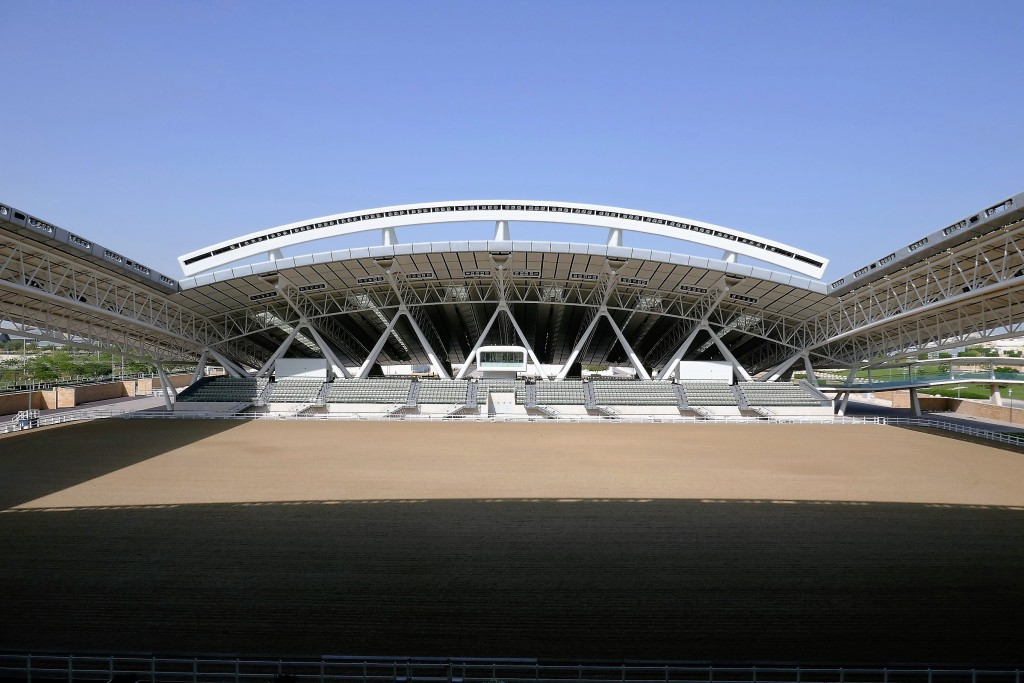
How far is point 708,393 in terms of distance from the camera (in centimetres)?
4622

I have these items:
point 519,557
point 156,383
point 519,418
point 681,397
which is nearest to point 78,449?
point 519,557

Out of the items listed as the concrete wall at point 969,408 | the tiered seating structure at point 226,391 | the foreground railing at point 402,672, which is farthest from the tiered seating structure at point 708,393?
the foreground railing at point 402,672

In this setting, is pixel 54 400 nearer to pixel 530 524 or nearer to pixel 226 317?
pixel 226 317

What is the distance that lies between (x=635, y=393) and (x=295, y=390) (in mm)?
27970

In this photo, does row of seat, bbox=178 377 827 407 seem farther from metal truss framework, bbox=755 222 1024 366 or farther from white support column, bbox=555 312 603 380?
metal truss framework, bbox=755 222 1024 366

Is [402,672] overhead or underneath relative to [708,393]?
underneath

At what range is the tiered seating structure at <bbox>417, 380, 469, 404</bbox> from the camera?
4538 centimetres

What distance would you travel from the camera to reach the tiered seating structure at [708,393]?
44938 millimetres

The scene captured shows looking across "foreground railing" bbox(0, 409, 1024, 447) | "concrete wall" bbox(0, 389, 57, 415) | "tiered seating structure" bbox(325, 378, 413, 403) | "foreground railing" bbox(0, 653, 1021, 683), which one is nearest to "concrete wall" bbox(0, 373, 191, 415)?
"concrete wall" bbox(0, 389, 57, 415)

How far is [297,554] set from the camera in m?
13.0

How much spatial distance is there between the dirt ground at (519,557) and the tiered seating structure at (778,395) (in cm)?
1933

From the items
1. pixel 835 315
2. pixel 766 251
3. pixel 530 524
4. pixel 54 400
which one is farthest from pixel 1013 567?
pixel 54 400

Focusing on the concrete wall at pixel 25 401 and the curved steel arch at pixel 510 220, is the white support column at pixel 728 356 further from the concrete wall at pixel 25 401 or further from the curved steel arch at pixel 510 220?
the concrete wall at pixel 25 401

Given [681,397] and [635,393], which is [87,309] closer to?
[635,393]
